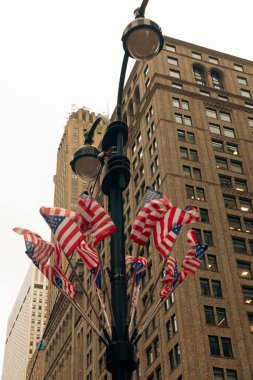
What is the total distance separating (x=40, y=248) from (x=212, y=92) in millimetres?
62840

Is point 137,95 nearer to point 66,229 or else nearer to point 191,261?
point 191,261

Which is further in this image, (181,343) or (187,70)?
(187,70)

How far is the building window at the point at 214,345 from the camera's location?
45.1 meters

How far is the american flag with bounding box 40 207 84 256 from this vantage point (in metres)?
12.4

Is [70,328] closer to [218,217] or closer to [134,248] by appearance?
[134,248]

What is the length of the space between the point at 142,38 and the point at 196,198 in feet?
150

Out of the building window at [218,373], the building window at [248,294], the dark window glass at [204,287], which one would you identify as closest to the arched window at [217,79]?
the building window at [248,294]

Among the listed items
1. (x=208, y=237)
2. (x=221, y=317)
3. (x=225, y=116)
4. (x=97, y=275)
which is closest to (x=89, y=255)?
(x=97, y=275)

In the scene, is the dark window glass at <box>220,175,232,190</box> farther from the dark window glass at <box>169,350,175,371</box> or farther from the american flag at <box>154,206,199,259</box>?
the american flag at <box>154,206,199,259</box>

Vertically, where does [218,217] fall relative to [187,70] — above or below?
below

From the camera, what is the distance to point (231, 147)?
66.7 m

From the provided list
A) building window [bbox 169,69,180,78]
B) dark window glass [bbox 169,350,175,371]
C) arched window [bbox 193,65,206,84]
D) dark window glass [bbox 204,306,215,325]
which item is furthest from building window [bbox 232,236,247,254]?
arched window [bbox 193,65,206,84]

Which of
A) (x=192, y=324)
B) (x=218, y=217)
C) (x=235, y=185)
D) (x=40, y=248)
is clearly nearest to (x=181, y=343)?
(x=192, y=324)

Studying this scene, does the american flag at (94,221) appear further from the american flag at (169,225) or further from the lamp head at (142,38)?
the lamp head at (142,38)
